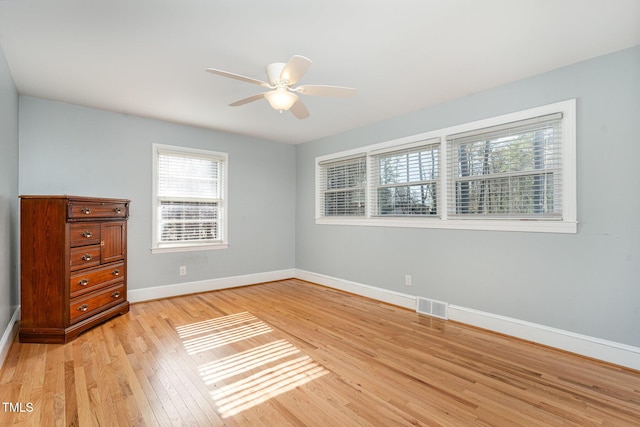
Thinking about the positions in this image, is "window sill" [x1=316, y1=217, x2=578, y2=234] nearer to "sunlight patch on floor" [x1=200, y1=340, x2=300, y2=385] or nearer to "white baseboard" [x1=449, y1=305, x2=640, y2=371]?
"white baseboard" [x1=449, y1=305, x2=640, y2=371]

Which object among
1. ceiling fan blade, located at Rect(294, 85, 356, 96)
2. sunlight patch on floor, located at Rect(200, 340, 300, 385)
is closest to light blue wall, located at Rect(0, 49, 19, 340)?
sunlight patch on floor, located at Rect(200, 340, 300, 385)

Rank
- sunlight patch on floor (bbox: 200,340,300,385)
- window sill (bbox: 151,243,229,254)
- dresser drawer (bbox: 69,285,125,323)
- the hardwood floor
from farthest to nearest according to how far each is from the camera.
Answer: window sill (bbox: 151,243,229,254)
dresser drawer (bbox: 69,285,125,323)
sunlight patch on floor (bbox: 200,340,300,385)
the hardwood floor

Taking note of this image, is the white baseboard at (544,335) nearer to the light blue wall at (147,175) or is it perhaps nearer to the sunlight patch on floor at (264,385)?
the sunlight patch on floor at (264,385)

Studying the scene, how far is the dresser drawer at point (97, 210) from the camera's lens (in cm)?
291

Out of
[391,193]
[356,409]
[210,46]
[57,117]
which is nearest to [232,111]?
[210,46]

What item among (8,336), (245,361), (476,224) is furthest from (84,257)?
(476,224)

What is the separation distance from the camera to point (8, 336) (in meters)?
2.58

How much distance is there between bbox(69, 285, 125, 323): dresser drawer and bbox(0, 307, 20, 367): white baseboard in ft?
1.37

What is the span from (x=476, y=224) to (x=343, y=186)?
7.16 ft

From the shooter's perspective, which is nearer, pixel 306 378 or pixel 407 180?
pixel 306 378

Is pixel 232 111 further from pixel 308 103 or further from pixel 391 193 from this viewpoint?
pixel 391 193

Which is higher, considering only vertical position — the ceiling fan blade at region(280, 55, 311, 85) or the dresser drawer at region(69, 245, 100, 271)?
the ceiling fan blade at region(280, 55, 311, 85)

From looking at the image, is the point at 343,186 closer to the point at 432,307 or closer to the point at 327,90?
the point at 432,307

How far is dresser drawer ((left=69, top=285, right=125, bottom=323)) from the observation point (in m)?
2.90
